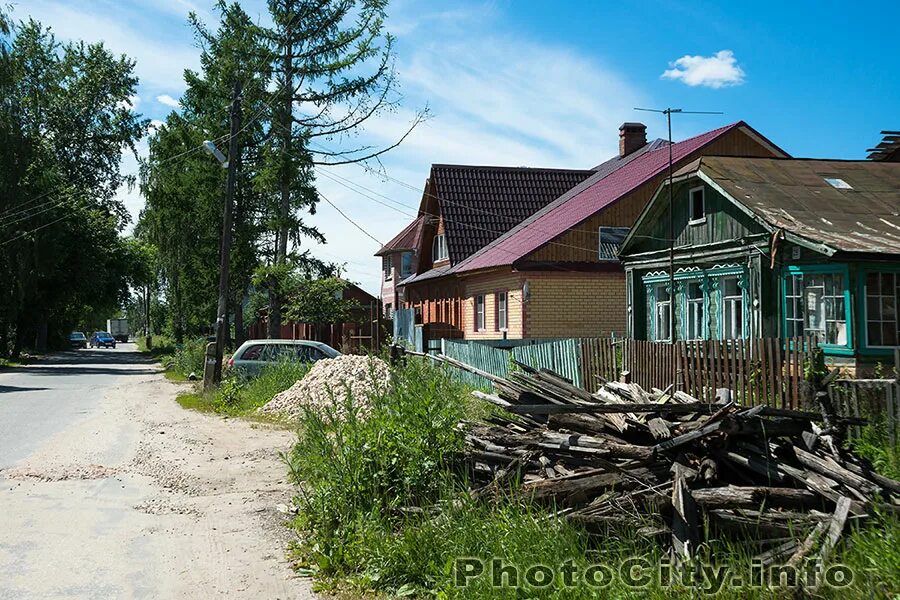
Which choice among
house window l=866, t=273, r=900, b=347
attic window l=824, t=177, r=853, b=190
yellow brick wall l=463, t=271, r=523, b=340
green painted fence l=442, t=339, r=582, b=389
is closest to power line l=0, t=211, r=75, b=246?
yellow brick wall l=463, t=271, r=523, b=340

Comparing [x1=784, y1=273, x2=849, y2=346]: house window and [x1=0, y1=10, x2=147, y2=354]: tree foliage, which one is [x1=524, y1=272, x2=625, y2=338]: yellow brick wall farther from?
[x1=0, y1=10, x2=147, y2=354]: tree foliage

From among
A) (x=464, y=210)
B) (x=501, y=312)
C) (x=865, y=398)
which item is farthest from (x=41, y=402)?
(x=865, y=398)

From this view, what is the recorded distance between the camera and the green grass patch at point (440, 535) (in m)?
5.11

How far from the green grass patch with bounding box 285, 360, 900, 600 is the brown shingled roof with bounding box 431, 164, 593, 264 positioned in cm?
2517

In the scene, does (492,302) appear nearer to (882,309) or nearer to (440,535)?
(882,309)

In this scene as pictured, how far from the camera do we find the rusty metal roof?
15.6 meters

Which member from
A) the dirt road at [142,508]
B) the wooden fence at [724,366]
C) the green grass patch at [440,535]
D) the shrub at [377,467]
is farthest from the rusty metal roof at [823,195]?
the dirt road at [142,508]

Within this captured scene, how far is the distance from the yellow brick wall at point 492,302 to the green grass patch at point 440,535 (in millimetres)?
18346

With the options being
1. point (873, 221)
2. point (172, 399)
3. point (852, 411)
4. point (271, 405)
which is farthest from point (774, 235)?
point (172, 399)

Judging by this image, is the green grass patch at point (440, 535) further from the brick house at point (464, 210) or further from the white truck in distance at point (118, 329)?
the white truck in distance at point (118, 329)

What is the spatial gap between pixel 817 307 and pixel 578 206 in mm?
14720

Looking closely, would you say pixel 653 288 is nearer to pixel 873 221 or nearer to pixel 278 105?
pixel 873 221

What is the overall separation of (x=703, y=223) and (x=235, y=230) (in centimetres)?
2349

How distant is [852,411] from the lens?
8.57 meters
